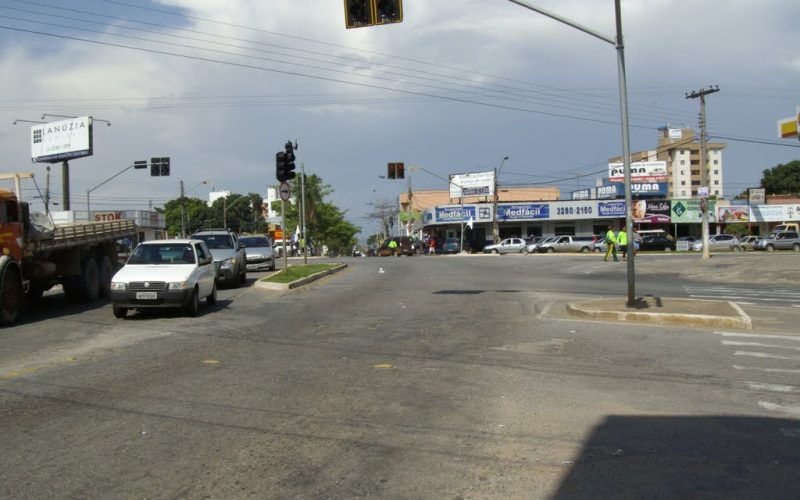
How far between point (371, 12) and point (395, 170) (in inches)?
1334

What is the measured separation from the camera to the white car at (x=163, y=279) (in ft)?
46.2

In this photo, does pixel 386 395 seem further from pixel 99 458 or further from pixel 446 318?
pixel 446 318

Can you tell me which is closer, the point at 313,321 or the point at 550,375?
the point at 550,375

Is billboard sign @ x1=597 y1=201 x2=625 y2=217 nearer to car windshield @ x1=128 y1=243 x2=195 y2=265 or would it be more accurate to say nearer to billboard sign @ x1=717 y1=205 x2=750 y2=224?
billboard sign @ x1=717 y1=205 x2=750 y2=224

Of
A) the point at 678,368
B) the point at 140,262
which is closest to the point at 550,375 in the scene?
the point at 678,368

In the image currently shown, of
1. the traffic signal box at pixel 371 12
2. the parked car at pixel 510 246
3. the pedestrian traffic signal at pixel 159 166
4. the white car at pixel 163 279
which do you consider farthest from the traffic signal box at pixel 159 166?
the traffic signal box at pixel 371 12

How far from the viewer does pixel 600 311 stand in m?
14.0

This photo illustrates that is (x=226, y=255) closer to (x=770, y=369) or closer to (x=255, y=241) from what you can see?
(x=255, y=241)

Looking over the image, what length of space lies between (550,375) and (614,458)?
3.18m

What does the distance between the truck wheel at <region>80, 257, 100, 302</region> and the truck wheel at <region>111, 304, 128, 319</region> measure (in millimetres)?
3582

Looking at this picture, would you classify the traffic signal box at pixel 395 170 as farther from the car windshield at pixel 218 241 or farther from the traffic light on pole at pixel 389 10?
the traffic light on pole at pixel 389 10

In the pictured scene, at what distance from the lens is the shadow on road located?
187 inches

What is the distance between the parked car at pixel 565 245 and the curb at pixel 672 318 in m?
45.3

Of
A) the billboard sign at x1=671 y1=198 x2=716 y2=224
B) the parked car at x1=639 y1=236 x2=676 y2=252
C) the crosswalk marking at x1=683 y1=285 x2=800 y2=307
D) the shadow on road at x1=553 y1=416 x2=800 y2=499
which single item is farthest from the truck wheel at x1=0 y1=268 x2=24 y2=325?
the billboard sign at x1=671 y1=198 x2=716 y2=224
